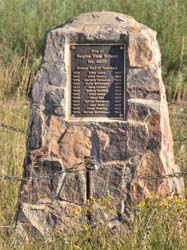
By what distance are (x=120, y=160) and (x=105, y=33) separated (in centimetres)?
91

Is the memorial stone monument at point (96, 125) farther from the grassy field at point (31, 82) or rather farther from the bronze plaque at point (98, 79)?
→ the grassy field at point (31, 82)

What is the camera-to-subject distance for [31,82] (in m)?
9.51

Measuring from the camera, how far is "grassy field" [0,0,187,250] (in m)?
5.46

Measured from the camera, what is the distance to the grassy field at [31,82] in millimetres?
5457

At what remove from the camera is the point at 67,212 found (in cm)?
580

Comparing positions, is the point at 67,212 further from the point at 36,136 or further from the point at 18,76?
the point at 18,76

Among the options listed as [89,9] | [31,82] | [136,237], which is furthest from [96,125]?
[89,9]

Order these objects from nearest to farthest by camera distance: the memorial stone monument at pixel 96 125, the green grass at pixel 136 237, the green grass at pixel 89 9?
the green grass at pixel 136 237 → the memorial stone monument at pixel 96 125 → the green grass at pixel 89 9

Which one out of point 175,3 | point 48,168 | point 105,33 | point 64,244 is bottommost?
point 64,244

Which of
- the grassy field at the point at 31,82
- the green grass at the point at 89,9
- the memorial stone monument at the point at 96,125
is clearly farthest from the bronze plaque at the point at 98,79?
the green grass at the point at 89,9

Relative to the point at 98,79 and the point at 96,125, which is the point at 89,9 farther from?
the point at 96,125

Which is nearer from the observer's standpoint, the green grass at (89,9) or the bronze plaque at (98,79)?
the bronze plaque at (98,79)

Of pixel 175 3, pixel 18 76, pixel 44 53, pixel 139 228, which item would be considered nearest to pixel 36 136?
pixel 44 53

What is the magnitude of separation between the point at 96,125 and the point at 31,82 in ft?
12.8
